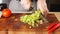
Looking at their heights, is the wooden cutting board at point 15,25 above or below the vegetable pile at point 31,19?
below

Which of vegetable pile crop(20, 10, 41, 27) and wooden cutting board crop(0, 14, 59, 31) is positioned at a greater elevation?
vegetable pile crop(20, 10, 41, 27)

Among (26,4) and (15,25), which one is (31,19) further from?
(26,4)

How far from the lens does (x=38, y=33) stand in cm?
141

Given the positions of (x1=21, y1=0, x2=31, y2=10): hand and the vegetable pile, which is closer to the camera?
the vegetable pile

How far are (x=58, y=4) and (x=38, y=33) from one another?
1.12 m

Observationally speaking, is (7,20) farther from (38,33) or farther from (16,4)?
(16,4)

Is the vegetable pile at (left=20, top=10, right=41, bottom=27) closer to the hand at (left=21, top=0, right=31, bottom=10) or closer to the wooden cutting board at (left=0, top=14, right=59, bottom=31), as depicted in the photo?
the wooden cutting board at (left=0, top=14, right=59, bottom=31)

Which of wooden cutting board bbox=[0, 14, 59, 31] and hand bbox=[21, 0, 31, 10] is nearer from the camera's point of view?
wooden cutting board bbox=[0, 14, 59, 31]

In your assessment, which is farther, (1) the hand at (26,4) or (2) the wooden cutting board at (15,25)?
(1) the hand at (26,4)

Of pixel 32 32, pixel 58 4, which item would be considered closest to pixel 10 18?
pixel 32 32

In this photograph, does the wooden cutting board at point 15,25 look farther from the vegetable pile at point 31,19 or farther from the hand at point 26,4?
the hand at point 26,4

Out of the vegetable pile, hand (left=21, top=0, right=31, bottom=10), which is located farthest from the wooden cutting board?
hand (left=21, top=0, right=31, bottom=10)

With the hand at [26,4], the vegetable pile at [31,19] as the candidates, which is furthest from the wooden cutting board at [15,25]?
the hand at [26,4]

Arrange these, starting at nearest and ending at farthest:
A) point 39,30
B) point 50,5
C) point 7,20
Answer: point 39,30 < point 7,20 < point 50,5
